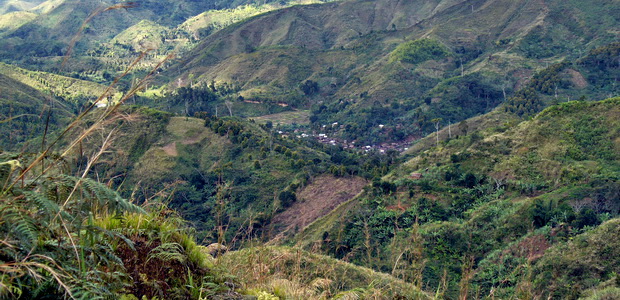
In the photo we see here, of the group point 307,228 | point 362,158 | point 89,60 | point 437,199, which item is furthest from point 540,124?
point 89,60

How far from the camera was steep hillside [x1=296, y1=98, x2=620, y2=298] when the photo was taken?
18.5 m

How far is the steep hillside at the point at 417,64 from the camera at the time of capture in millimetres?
72312

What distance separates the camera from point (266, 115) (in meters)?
80.8

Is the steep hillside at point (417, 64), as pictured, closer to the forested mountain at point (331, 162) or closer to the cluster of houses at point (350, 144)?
the forested mountain at point (331, 162)

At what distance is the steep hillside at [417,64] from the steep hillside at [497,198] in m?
36.0

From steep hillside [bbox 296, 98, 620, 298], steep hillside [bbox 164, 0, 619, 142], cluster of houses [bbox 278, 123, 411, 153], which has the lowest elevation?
cluster of houses [bbox 278, 123, 411, 153]

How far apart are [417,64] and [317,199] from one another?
5969 centimetres

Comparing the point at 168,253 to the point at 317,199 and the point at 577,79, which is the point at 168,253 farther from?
the point at 577,79

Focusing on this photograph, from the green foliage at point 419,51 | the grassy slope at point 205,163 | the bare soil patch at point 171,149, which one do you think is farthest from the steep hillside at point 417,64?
the bare soil patch at point 171,149

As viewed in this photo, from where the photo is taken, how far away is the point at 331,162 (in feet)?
149

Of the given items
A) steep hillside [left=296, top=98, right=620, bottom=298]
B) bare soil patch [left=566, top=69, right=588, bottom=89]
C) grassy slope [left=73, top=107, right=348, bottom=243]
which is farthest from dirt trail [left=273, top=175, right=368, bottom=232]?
bare soil patch [left=566, top=69, right=588, bottom=89]

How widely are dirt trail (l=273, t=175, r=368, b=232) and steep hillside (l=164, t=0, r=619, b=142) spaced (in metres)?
31.7

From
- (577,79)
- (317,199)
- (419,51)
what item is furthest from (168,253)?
(419,51)

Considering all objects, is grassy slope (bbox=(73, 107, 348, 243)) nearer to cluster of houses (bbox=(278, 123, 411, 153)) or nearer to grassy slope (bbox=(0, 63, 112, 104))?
cluster of houses (bbox=(278, 123, 411, 153))
